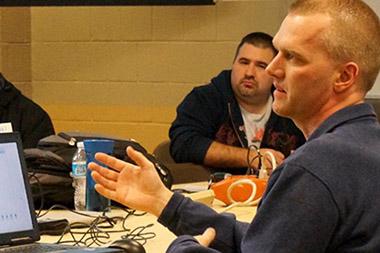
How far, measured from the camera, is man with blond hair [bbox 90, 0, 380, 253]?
5.30 ft

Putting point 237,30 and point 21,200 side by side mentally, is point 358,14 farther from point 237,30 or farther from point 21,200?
point 237,30

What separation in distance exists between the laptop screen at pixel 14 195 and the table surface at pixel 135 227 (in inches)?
5.1

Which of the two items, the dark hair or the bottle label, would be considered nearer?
the bottle label

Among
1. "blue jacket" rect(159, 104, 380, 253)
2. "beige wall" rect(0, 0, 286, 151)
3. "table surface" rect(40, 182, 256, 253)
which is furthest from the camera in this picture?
"beige wall" rect(0, 0, 286, 151)

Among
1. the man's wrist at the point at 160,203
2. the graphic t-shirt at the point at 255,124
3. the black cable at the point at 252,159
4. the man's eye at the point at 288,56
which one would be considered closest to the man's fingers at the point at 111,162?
the man's wrist at the point at 160,203

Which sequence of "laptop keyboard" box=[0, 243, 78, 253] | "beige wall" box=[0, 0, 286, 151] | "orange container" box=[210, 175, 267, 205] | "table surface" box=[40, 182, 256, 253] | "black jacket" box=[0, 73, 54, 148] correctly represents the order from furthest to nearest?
"beige wall" box=[0, 0, 286, 151] → "black jacket" box=[0, 73, 54, 148] → "orange container" box=[210, 175, 267, 205] → "table surface" box=[40, 182, 256, 253] → "laptop keyboard" box=[0, 243, 78, 253]

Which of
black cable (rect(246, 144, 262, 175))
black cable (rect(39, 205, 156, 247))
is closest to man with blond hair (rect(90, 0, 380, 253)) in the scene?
black cable (rect(39, 205, 156, 247))

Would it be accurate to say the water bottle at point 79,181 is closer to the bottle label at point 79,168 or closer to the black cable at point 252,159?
the bottle label at point 79,168

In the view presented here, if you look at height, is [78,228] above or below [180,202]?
below

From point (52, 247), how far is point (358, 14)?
103 centimetres

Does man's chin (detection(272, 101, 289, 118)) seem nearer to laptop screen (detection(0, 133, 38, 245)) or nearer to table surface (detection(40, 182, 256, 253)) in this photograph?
table surface (detection(40, 182, 256, 253))

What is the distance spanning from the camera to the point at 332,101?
181cm

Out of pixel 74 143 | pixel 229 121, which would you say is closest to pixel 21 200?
pixel 74 143

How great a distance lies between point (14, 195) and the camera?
2348 mm
